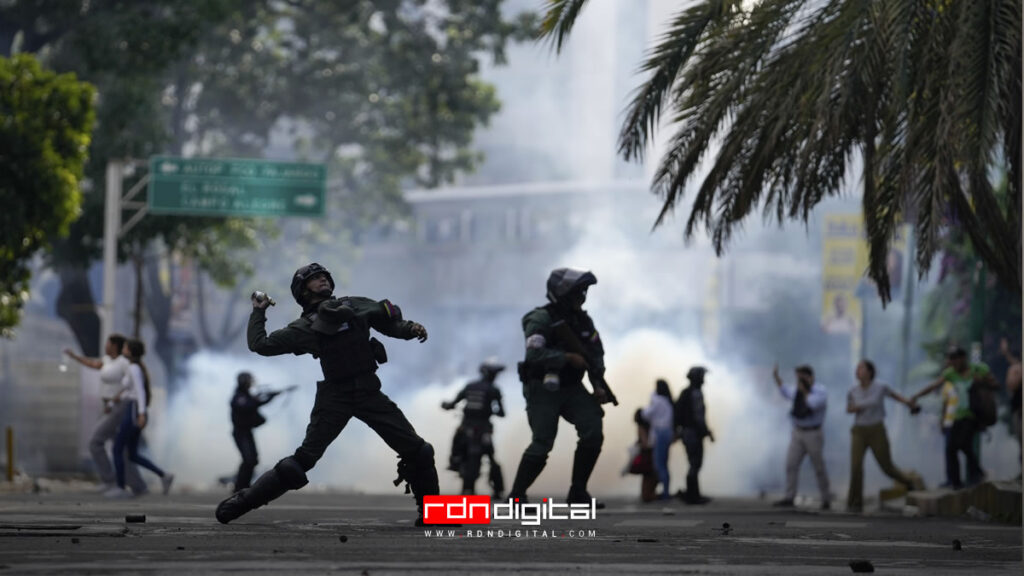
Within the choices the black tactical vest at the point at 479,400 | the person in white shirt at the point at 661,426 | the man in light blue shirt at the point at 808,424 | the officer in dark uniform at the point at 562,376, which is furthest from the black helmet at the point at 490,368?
the officer in dark uniform at the point at 562,376

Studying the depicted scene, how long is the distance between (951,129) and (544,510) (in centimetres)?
413

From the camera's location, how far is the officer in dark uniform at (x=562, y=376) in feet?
42.3

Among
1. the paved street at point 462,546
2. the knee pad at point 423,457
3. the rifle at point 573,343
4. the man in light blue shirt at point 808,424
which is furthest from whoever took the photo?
the man in light blue shirt at point 808,424

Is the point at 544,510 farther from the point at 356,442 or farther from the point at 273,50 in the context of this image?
the point at 356,442

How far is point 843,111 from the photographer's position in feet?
49.0

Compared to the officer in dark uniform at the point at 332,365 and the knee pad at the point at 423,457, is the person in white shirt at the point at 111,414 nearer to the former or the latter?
the officer in dark uniform at the point at 332,365

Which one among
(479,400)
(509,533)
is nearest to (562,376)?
(509,533)

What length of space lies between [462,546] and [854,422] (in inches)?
419

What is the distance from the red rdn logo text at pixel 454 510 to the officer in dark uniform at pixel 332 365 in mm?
335

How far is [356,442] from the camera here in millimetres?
59500

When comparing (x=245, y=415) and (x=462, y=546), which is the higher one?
(x=245, y=415)

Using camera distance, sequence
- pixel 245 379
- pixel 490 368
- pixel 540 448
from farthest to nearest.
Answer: pixel 245 379 → pixel 490 368 → pixel 540 448

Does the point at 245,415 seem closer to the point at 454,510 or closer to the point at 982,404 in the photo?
the point at 982,404

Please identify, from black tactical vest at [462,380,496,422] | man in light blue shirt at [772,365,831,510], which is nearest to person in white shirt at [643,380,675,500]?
man in light blue shirt at [772,365,831,510]
